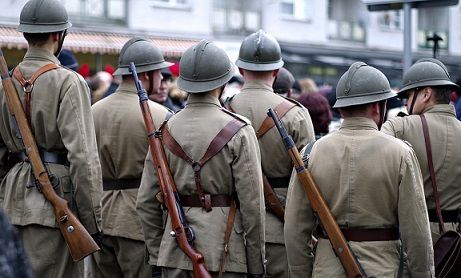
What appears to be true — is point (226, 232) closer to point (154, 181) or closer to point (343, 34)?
point (154, 181)

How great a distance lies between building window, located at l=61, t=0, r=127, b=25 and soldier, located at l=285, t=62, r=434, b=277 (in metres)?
18.0

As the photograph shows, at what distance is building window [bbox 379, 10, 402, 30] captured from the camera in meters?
32.7

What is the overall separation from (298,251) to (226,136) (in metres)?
0.77

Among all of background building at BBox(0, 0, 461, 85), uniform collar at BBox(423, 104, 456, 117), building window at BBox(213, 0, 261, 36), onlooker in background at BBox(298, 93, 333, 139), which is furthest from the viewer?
building window at BBox(213, 0, 261, 36)

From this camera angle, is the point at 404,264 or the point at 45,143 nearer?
the point at 404,264

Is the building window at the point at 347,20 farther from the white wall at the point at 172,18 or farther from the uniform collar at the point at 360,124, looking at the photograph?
the uniform collar at the point at 360,124

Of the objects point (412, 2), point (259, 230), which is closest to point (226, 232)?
point (259, 230)

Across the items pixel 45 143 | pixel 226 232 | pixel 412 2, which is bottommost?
pixel 226 232

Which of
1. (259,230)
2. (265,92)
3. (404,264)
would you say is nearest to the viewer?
(404,264)

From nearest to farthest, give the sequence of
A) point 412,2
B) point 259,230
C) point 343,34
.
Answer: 1. point 259,230
2. point 412,2
3. point 343,34

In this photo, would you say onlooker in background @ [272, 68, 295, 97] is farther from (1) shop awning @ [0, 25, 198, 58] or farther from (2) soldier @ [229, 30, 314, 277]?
(1) shop awning @ [0, 25, 198, 58]

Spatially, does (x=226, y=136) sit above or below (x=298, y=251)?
above

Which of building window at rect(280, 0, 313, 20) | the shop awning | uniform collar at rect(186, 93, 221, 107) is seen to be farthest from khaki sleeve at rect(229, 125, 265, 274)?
building window at rect(280, 0, 313, 20)

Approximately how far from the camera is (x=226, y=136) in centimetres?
504
